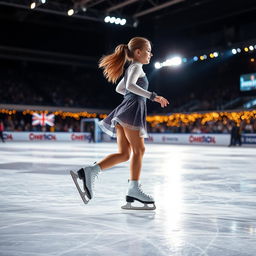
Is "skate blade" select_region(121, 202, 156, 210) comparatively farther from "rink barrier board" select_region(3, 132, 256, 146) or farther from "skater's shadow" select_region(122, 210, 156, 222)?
"rink barrier board" select_region(3, 132, 256, 146)

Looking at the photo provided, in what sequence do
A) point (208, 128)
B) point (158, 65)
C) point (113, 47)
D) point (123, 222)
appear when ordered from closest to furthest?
1. point (123, 222)
2. point (208, 128)
3. point (158, 65)
4. point (113, 47)

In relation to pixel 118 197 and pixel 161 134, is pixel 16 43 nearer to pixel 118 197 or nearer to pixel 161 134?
pixel 161 134

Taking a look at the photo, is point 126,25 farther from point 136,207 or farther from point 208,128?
point 136,207

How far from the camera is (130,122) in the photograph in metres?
3.94

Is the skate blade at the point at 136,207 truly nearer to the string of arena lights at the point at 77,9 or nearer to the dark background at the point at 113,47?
the string of arena lights at the point at 77,9

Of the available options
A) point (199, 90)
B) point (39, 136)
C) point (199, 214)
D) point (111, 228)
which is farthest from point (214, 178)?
point (199, 90)

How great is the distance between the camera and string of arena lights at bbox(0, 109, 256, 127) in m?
30.7

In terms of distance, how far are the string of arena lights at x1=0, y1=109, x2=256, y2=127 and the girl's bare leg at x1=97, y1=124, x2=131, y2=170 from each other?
26.7 metres

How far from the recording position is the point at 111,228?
3.09m

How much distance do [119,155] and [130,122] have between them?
351 millimetres

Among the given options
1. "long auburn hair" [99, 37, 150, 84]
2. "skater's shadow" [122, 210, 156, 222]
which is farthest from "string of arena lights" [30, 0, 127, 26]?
"skater's shadow" [122, 210, 156, 222]

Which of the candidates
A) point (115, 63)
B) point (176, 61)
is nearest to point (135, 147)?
point (115, 63)

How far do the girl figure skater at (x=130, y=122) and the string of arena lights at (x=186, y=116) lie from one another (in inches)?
1048

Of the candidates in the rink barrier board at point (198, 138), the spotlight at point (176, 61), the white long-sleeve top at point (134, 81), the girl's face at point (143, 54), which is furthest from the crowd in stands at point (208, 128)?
the white long-sleeve top at point (134, 81)
